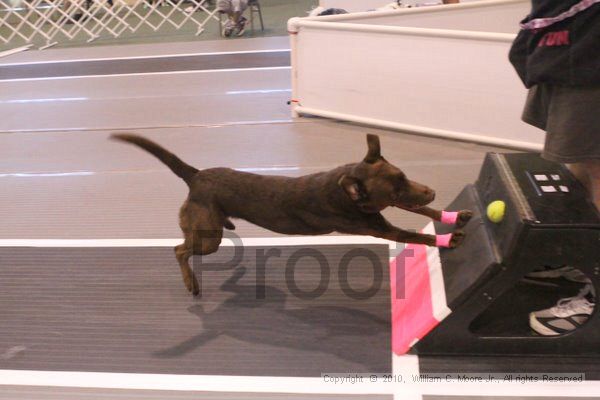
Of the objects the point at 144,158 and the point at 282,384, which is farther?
the point at 144,158

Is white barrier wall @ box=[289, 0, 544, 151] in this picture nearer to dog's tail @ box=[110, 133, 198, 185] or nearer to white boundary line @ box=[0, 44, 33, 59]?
dog's tail @ box=[110, 133, 198, 185]

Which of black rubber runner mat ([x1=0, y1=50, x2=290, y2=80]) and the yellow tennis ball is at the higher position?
the yellow tennis ball

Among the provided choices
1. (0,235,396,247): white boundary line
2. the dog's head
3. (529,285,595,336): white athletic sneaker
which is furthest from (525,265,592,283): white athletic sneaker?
(0,235,396,247): white boundary line

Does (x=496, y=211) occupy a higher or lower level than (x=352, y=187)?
lower

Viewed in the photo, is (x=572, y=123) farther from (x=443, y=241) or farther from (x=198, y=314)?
(x=198, y=314)

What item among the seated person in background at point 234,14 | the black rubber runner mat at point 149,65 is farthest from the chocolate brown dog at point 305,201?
the seated person in background at point 234,14

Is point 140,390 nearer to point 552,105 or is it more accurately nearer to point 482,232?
point 482,232

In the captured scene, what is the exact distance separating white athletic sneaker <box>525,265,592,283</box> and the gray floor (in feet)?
2.20

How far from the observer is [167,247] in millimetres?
2479

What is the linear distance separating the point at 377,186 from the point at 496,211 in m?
0.41

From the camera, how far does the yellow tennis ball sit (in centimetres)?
169

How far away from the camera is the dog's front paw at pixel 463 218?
190 centimetres

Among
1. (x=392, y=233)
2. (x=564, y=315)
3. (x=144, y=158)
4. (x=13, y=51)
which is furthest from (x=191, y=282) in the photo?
(x=13, y=51)

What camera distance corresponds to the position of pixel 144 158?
141 inches
